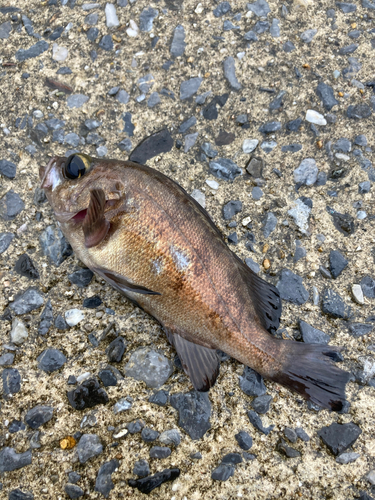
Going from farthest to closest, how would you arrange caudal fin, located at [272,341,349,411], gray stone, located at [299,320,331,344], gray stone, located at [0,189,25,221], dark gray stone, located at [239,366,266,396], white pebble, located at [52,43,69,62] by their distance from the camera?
white pebble, located at [52,43,69,62]
gray stone, located at [0,189,25,221]
gray stone, located at [299,320,331,344]
dark gray stone, located at [239,366,266,396]
caudal fin, located at [272,341,349,411]

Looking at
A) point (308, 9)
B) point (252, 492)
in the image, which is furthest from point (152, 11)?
point (252, 492)

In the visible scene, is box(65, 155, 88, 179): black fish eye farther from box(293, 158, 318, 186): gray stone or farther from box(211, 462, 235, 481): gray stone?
box(211, 462, 235, 481): gray stone

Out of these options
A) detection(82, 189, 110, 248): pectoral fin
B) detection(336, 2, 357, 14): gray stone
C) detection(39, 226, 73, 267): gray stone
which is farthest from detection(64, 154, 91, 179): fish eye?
detection(336, 2, 357, 14): gray stone

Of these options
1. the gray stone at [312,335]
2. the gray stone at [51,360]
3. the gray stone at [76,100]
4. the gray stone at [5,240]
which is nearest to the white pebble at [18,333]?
the gray stone at [51,360]

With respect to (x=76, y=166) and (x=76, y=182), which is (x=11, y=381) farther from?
(x=76, y=166)

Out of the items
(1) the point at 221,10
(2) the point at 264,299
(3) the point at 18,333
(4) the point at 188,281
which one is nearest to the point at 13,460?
(3) the point at 18,333
